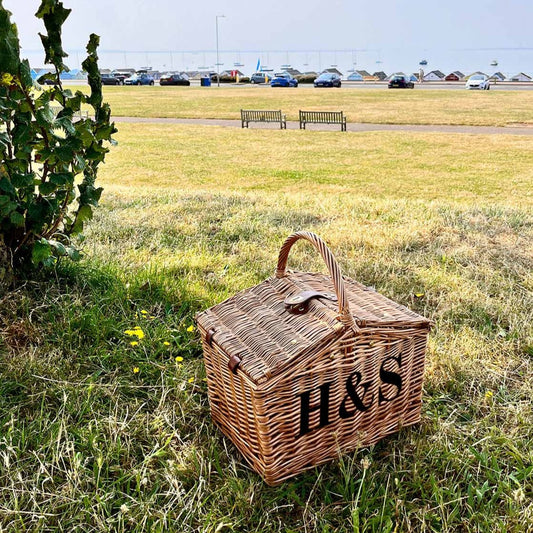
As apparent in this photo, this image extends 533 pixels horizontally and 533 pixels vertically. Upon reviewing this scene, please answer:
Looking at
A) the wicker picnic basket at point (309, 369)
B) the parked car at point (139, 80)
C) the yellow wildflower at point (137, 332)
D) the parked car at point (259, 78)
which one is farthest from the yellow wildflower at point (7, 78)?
the parked car at point (259, 78)

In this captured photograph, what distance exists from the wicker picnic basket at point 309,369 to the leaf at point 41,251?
1.06 m

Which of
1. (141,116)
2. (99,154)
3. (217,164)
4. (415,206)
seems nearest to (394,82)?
(141,116)

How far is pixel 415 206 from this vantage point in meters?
6.12

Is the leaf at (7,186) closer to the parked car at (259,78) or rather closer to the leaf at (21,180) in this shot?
the leaf at (21,180)

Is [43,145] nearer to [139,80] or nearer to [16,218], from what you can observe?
[16,218]

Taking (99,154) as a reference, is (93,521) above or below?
below

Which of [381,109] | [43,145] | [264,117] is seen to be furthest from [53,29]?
[381,109]

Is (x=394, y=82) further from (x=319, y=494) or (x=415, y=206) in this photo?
(x=319, y=494)

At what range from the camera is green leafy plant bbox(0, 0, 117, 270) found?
276 centimetres

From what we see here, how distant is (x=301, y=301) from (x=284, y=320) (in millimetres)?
100

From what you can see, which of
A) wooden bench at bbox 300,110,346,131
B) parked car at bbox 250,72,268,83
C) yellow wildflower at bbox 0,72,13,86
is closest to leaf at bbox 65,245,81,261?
yellow wildflower at bbox 0,72,13,86

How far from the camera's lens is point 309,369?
201cm

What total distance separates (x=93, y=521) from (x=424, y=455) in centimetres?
127

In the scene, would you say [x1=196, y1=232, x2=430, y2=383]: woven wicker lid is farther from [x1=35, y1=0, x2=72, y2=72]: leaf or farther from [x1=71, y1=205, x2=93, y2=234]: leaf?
[x1=35, y1=0, x2=72, y2=72]: leaf
